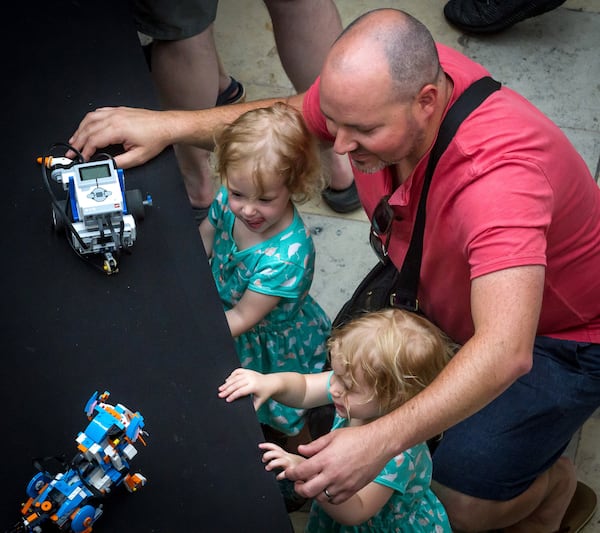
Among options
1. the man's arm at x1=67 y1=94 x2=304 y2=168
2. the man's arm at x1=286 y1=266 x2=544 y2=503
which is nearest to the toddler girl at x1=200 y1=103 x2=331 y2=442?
the man's arm at x1=67 y1=94 x2=304 y2=168

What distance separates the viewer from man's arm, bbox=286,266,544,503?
1.56m

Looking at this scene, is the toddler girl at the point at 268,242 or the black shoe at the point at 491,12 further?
the black shoe at the point at 491,12

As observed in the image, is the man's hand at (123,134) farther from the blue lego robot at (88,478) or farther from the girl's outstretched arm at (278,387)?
the blue lego robot at (88,478)

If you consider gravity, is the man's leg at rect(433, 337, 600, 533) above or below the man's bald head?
below

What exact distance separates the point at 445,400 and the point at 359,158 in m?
0.58

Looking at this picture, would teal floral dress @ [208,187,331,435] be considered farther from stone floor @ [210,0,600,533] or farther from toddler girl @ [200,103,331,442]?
stone floor @ [210,0,600,533]

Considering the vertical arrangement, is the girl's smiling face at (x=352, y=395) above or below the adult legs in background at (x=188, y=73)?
below

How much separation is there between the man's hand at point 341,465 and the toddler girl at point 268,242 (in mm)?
572

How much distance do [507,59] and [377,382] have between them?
240cm

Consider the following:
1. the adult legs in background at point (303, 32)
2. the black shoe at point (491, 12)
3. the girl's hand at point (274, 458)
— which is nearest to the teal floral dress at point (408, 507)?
the girl's hand at point (274, 458)

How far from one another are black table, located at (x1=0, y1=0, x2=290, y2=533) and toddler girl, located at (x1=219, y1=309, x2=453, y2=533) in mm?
97

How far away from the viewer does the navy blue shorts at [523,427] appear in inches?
82.4

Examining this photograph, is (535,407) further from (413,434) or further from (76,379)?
(76,379)

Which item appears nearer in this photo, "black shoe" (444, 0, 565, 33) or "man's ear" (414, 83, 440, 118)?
"man's ear" (414, 83, 440, 118)
